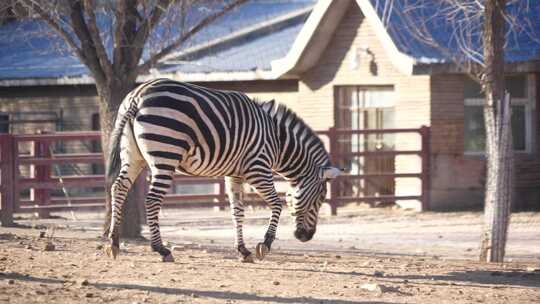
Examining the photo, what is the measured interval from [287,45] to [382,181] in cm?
580

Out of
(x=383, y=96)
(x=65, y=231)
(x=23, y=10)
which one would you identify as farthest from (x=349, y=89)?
(x=23, y=10)

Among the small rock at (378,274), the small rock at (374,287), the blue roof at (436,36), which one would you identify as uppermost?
the blue roof at (436,36)

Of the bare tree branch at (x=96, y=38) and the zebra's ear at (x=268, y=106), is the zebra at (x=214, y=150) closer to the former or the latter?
the zebra's ear at (x=268, y=106)

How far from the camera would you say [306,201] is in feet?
44.3

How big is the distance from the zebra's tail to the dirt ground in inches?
41.8

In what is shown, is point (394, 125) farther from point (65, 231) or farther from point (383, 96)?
point (65, 231)

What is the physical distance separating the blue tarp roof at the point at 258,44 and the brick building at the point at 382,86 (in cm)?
7

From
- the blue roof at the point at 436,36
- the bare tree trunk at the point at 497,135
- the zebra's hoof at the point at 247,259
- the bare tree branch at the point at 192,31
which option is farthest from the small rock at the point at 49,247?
the blue roof at the point at 436,36

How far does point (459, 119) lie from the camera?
22797 millimetres

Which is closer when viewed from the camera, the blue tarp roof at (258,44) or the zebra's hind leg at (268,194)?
the zebra's hind leg at (268,194)

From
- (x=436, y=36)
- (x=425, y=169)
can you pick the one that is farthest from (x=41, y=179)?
(x=436, y=36)

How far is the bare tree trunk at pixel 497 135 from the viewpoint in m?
13.1

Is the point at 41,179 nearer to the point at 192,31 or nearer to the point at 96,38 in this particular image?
the point at 96,38

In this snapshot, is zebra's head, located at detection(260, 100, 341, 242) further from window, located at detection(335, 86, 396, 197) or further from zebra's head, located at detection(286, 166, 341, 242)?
window, located at detection(335, 86, 396, 197)
